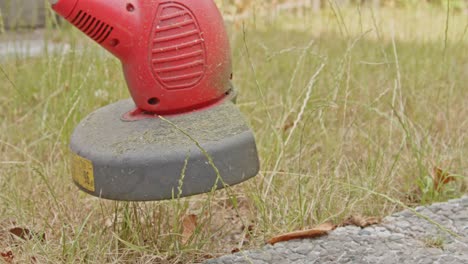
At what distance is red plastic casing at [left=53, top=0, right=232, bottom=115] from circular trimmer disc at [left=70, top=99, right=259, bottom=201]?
2.4 inches

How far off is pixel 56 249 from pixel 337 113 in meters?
1.22

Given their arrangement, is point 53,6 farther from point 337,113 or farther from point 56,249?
point 337,113

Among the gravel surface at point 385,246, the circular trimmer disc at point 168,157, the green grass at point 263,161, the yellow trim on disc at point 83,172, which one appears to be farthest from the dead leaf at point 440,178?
the yellow trim on disc at point 83,172

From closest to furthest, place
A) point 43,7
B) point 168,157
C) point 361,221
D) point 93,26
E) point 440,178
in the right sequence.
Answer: point 168,157 → point 93,26 → point 361,221 → point 440,178 → point 43,7

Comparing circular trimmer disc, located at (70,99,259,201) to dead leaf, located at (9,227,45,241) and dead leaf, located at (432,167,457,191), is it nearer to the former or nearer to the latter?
dead leaf, located at (9,227,45,241)

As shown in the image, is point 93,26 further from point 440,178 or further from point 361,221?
point 440,178

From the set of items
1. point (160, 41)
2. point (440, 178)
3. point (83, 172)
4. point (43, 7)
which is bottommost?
point (440, 178)

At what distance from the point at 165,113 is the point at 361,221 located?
539mm

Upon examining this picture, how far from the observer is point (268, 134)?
7.72 feet

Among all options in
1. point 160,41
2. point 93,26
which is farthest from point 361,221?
point 93,26

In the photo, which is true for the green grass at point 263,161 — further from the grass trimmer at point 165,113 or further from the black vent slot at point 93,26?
the black vent slot at point 93,26

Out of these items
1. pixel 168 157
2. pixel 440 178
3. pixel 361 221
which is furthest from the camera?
pixel 440 178

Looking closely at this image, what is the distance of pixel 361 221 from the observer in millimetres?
1809

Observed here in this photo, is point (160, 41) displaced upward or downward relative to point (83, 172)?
upward
